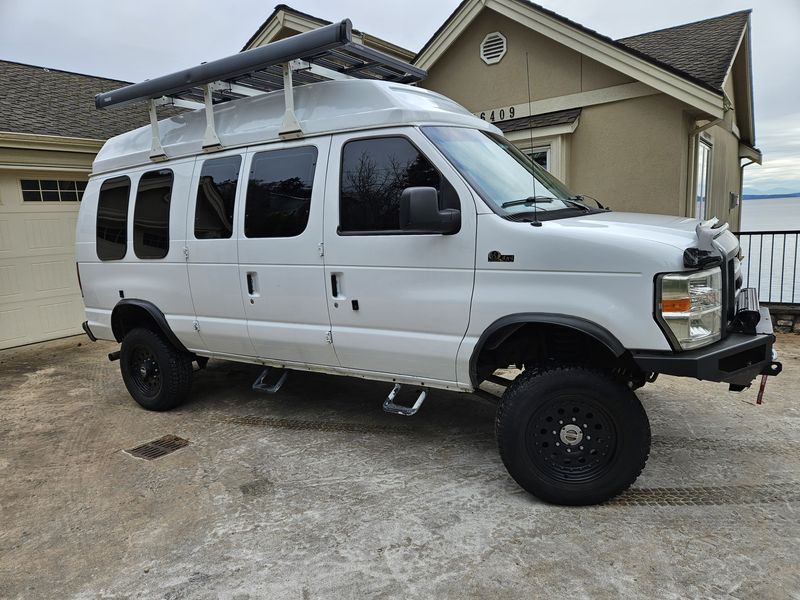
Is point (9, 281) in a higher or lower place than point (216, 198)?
lower

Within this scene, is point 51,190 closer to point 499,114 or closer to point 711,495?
point 499,114

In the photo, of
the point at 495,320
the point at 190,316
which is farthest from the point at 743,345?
the point at 190,316

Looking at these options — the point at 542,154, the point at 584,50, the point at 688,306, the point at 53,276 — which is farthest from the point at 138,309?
the point at 584,50

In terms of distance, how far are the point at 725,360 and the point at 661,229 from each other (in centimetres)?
81

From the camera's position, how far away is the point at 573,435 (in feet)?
11.3

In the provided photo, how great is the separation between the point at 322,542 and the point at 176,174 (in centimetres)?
347

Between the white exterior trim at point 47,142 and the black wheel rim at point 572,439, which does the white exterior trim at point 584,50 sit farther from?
the black wheel rim at point 572,439

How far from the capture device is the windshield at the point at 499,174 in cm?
369

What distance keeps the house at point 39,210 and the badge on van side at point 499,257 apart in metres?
7.89

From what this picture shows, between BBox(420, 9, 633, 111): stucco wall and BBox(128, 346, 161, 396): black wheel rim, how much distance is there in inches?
257

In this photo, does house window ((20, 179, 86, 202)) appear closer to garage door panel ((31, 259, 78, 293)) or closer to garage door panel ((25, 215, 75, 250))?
garage door panel ((25, 215, 75, 250))

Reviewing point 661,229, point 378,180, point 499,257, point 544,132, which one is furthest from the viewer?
point 544,132

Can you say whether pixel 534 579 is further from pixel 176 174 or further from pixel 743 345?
pixel 176 174

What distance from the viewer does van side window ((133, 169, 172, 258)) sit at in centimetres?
520
